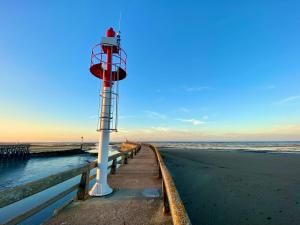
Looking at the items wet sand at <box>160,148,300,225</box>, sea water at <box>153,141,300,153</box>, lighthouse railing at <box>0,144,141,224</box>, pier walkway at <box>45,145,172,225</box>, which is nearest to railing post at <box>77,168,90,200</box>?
lighthouse railing at <box>0,144,141,224</box>

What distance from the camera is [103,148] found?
16.5ft

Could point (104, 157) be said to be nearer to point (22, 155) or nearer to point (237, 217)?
point (237, 217)

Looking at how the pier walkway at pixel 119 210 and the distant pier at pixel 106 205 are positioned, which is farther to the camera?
the pier walkway at pixel 119 210

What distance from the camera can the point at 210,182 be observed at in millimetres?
9164

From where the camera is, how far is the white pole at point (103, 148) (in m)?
4.92

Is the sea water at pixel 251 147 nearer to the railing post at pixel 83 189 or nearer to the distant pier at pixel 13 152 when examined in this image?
the distant pier at pixel 13 152

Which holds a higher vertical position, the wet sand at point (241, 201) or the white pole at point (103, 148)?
the white pole at point (103, 148)

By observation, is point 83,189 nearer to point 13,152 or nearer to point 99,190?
point 99,190

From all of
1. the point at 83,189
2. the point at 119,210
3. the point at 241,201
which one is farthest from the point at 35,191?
the point at 241,201

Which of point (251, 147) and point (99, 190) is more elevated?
point (251, 147)

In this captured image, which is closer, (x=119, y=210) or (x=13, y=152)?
(x=119, y=210)

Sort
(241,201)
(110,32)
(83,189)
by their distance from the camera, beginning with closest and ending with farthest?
1. (83,189)
2. (110,32)
3. (241,201)

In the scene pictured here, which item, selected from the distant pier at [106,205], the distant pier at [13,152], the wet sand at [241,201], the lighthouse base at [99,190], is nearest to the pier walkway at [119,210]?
the distant pier at [106,205]

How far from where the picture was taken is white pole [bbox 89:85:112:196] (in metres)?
4.92
